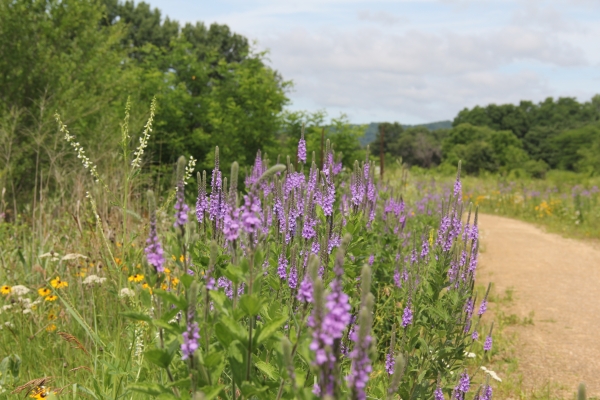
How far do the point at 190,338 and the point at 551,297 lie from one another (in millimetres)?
6593

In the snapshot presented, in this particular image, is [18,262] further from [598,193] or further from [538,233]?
[598,193]

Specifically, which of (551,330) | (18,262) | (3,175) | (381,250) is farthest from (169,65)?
(551,330)

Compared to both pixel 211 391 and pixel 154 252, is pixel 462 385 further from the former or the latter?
pixel 154 252

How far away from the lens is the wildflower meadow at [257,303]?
154 centimetres

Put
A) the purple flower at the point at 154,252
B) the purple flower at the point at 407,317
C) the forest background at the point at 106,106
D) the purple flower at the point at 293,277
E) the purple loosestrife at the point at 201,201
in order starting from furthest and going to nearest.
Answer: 1. the forest background at the point at 106,106
2. the purple flower at the point at 407,317
3. the purple loosestrife at the point at 201,201
4. the purple flower at the point at 293,277
5. the purple flower at the point at 154,252

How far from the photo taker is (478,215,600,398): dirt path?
16.2 feet

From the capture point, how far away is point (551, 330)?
5.87 meters

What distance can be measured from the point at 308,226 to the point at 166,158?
31.1ft

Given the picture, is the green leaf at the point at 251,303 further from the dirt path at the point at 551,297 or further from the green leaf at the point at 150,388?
the dirt path at the point at 551,297

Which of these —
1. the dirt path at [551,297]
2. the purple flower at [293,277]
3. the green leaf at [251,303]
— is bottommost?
the dirt path at [551,297]

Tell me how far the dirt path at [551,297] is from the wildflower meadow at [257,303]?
61 centimetres

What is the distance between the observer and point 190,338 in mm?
1534

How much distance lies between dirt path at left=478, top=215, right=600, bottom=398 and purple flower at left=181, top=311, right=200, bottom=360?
399 cm

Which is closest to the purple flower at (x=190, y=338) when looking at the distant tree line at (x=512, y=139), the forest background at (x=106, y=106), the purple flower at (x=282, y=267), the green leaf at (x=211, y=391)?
the green leaf at (x=211, y=391)
